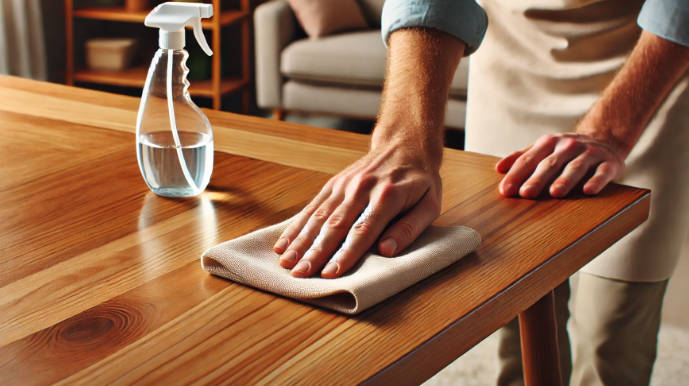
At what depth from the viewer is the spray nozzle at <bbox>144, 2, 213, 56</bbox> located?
768 millimetres

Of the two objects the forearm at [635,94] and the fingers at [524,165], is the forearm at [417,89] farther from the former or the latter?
the forearm at [635,94]

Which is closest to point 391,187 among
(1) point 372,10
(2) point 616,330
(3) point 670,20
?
(3) point 670,20

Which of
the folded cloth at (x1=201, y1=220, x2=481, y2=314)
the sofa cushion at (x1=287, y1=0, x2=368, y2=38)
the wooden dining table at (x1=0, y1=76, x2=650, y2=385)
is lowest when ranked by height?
the sofa cushion at (x1=287, y1=0, x2=368, y2=38)

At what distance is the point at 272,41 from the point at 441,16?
258 cm

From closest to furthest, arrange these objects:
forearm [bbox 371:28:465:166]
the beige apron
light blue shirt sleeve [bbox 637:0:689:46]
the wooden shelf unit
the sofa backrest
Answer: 1. forearm [bbox 371:28:465:166]
2. light blue shirt sleeve [bbox 637:0:689:46]
3. the beige apron
4. the sofa backrest
5. the wooden shelf unit

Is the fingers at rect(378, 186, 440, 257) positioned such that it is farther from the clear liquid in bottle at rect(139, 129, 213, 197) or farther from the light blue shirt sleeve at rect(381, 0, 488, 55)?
the light blue shirt sleeve at rect(381, 0, 488, 55)

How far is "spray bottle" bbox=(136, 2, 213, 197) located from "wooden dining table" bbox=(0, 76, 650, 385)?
21 mm

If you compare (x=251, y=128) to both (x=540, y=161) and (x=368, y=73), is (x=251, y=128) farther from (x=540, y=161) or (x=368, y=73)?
(x=368, y=73)

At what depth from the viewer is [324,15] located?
352cm

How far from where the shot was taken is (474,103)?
4.77ft

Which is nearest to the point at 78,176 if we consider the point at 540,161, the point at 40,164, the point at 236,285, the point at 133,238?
the point at 40,164

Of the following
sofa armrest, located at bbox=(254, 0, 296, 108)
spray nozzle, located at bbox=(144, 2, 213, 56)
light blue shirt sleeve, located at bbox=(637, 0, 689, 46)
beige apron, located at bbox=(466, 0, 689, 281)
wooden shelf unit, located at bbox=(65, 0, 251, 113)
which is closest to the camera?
spray nozzle, located at bbox=(144, 2, 213, 56)

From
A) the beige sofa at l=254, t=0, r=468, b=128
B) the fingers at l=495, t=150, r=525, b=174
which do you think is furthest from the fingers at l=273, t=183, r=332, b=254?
the beige sofa at l=254, t=0, r=468, b=128

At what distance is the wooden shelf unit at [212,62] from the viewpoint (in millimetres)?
3824
